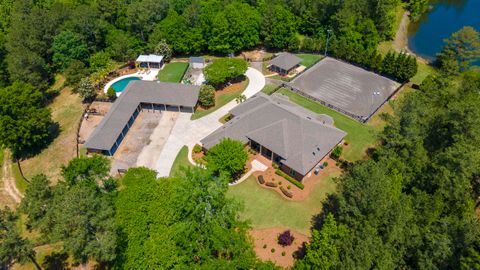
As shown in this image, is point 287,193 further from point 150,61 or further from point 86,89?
point 150,61

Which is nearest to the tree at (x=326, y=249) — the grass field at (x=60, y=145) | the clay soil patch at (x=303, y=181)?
the clay soil patch at (x=303, y=181)

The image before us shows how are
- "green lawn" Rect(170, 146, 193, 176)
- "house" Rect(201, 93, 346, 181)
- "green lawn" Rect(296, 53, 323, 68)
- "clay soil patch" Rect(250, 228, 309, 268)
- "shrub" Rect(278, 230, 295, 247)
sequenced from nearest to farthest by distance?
1. "clay soil patch" Rect(250, 228, 309, 268)
2. "shrub" Rect(278, 230, 295, 247)
3. "house" Rect(201, 93, 346, 181)
4. "green lawn" Rect(170, 146, 193, 176)
5. "green lawn" Rect(296, 53, 323, 68)

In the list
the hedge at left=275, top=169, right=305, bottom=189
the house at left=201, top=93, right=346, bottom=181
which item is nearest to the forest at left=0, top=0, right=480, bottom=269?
the hedge at left=275, top=169, right=305, bottom=189

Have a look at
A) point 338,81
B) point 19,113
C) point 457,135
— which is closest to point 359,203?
point 457,135

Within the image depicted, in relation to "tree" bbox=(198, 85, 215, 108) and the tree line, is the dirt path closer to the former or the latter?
"tree" bbox=(198, 85, 215, 108)

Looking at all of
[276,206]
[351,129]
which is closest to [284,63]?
[351,129]

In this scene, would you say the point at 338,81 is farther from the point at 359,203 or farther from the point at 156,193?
the point at 156,193
